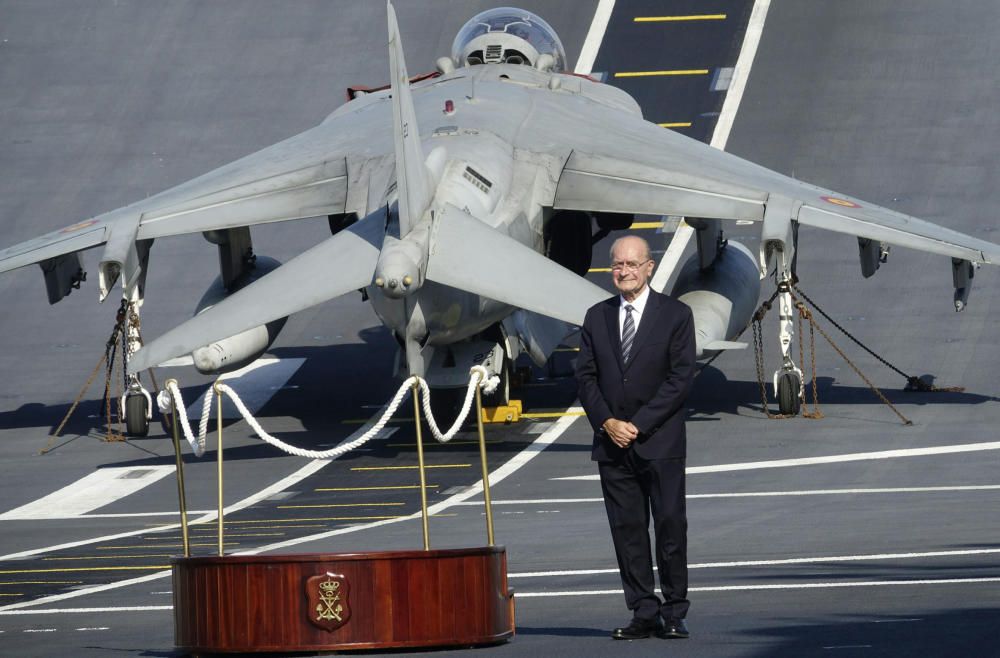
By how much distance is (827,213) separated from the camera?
26.8 meters

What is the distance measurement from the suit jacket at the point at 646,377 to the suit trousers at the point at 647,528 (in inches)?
4.7

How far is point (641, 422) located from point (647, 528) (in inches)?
27.5

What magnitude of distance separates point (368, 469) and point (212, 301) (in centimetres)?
467

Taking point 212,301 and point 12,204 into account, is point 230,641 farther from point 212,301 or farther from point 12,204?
point 12,204

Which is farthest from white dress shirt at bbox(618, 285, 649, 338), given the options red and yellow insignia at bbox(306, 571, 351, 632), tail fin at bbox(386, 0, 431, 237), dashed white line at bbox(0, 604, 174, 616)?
tail fin at bbox(386, 0, 431, 237)

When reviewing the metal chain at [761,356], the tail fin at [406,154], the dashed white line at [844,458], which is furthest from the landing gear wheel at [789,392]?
the tail fin at [406,154]

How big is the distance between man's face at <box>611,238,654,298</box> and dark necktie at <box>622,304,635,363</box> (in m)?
0.18

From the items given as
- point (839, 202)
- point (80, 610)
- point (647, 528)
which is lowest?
point (80, 610)

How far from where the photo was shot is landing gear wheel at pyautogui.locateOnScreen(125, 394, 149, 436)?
27875 millimetres

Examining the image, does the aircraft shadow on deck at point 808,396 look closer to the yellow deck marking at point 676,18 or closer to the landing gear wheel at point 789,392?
the landing gear wheel at point 789,392

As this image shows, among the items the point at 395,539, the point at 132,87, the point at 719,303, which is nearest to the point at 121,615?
the point at 395,539

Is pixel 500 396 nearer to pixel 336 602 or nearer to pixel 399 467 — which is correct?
pixel 399 467

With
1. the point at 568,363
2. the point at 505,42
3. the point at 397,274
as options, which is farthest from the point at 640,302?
the point at 568,363

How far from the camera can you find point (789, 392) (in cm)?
2759
